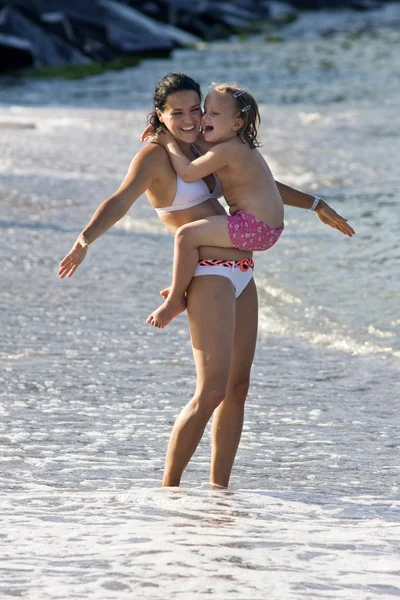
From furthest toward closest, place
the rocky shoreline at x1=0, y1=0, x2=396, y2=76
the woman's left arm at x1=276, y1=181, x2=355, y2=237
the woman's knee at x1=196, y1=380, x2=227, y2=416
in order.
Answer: the rocky shoreline at x1=0, y1=0, x2=396, y2=76 < the woman's left arm at x1=276, y1=181, x2=355, y2=237 < the woman's knee at x1=196, y1=380, x2=227, y2=416

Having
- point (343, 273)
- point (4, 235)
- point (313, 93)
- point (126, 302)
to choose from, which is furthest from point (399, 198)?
point (313, 93)

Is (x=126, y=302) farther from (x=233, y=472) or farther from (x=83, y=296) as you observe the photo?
(x=233, y=472)

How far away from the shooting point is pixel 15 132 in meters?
19.4

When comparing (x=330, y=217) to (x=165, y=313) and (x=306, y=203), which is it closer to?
(x=306, y=203)

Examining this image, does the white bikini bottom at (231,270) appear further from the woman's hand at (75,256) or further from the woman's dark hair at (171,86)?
the woman's dark hair at (171,86)

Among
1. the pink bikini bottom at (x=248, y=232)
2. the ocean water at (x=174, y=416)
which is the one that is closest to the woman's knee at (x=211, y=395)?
the ocean water at (x=174, y=416)

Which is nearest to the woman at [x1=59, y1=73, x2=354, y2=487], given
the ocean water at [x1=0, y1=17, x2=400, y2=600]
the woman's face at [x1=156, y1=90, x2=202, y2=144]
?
the woman's face at [x1=156, y1=90, x2=202, y2=144]

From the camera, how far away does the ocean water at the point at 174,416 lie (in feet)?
12.9

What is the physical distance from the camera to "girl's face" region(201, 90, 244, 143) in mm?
4602

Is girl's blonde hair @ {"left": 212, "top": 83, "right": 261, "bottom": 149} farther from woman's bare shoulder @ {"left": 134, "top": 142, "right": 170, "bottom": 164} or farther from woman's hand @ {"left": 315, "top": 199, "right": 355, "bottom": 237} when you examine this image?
woman's hand @ {"left": 315, "top": 199, "right": 355, "bottom": 237}

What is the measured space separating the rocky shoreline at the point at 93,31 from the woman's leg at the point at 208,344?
98.9 feet

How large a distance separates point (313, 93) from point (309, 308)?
71.4 feet

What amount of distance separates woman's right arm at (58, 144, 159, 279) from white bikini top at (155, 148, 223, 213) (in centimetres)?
12

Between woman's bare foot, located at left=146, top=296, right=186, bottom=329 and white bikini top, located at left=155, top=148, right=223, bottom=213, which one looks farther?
white bikini top, located at left=155, top=148, right=223, bottom=213
